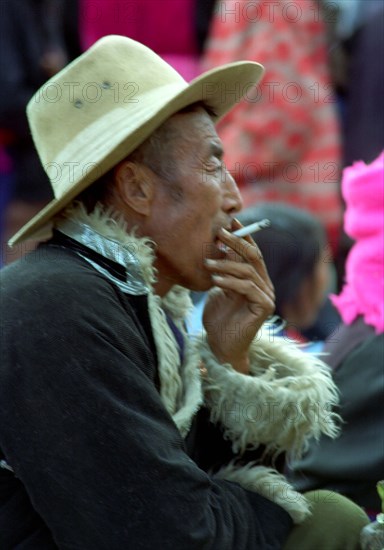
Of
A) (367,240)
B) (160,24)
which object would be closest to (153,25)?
(160,24)

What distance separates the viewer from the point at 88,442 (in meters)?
1.95

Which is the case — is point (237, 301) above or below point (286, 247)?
above

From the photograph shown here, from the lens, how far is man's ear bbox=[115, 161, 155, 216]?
2316 millimetres

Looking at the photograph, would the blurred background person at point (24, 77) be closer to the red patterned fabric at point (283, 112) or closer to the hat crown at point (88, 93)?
the red patterned fabric at point (283, 112)

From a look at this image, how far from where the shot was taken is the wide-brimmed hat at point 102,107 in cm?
225

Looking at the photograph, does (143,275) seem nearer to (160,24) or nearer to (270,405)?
(270,405)

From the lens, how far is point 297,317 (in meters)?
3.91

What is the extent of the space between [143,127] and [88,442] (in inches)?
29.1

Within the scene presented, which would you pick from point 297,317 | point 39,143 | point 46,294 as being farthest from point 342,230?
point 46,294

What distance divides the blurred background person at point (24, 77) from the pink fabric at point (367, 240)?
1910 millimetres

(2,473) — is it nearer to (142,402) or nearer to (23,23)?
(142,402)

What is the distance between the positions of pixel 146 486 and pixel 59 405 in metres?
0.24

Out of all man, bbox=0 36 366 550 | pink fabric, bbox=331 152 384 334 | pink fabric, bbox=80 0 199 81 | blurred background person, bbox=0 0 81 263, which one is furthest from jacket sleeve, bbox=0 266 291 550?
pink fabric, bbox=80 0 199 81

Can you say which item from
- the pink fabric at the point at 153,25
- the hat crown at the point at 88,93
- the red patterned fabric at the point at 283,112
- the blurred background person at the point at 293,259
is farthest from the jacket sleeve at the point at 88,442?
the pink fabric at the point at 153,25
